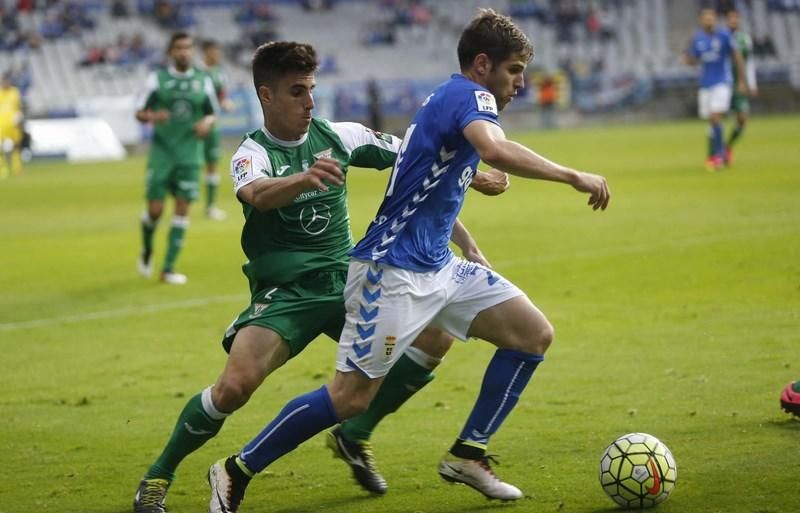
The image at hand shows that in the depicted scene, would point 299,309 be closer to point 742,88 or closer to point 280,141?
point 280,141

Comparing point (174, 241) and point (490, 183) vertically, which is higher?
point (490, 183)

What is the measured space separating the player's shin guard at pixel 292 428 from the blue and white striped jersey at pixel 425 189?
2.19 feet

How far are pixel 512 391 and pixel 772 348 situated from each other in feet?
12.3

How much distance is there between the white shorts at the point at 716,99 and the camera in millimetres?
24081

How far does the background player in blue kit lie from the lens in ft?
18.3

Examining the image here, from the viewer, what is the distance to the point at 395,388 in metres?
6.27

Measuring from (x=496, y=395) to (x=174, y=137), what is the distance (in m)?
9.26

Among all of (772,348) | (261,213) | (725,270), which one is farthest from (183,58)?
(261,213)

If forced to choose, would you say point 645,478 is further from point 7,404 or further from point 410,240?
point 7,404

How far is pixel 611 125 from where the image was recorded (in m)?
46.0

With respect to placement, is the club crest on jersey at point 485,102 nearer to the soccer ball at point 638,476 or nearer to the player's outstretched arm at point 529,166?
the player's outstretched arm at point 529,166

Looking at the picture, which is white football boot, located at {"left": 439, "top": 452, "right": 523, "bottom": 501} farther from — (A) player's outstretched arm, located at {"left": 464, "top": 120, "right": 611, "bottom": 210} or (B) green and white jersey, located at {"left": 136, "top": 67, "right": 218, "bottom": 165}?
(B) green and white jersey, located at {"left": 136, "top": 67, "right": 218, "bottom": 165}

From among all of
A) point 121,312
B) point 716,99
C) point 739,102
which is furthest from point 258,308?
point 739,102

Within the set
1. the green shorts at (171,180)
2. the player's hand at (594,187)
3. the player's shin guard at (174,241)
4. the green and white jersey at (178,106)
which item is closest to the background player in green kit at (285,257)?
the player's hand at (594,187)
